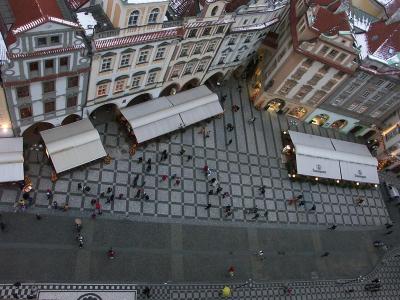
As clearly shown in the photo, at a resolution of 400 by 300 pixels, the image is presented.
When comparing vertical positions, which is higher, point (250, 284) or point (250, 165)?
point (250, 165)

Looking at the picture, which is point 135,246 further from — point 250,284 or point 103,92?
point 103,92

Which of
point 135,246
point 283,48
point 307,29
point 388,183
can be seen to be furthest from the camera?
point 388,183

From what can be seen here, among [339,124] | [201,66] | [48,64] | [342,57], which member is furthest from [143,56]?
[339,124]

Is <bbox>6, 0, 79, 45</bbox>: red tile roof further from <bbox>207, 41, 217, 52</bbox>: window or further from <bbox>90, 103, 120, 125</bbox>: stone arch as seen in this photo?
<bbox>207, 41, 217, 52</bbox>: window

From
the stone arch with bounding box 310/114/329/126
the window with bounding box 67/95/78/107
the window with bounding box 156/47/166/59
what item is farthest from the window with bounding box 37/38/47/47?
the stone arch with bounding box 310/114/329/126

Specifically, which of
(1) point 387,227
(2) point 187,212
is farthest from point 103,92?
(1) point 387,227

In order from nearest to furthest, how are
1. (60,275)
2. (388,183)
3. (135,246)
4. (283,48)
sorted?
(60,275) < (135,246) < (283,48) < (388,183)

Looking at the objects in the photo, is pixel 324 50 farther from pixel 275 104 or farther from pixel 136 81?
pixel 136 81
